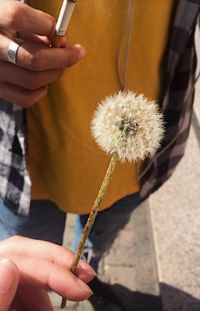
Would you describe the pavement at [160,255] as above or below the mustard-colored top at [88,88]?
below

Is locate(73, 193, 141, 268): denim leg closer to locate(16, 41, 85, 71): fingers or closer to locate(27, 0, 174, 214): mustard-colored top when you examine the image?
locate(27, 0, 174, 214): mustard-colored top

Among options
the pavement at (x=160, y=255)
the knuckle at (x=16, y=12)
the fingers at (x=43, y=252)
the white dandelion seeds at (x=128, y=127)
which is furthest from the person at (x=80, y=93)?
the pavement at (x=160, y=255)

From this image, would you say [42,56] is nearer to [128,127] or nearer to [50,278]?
[128,127]

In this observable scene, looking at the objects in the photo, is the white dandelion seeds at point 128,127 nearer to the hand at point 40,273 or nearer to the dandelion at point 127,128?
the dandelion at point 127,128

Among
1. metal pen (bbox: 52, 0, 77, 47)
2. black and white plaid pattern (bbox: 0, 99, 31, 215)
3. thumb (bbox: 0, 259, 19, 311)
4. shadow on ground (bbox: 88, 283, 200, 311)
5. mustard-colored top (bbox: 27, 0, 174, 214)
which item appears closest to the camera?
thumb (bbox: 0, 259, 19, 311)

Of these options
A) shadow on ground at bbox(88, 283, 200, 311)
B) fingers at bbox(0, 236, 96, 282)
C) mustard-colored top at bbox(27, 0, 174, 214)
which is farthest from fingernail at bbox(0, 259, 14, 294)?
shadow on ground at bbox(88, 283, 200, 311)

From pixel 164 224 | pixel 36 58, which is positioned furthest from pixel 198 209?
pixel 36 58

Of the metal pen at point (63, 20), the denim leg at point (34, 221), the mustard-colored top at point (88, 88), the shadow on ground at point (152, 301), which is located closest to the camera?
the metal pen at point (63, 20)

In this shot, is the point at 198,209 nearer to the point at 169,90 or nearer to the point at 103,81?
the point at 169,90

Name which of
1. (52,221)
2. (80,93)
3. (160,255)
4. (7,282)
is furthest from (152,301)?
(7,282)
